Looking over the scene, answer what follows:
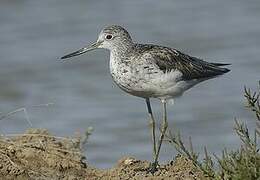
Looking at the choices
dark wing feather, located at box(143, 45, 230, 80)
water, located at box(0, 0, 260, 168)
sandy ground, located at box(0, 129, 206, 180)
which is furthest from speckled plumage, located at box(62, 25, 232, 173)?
water, located at box(0, 0, 260, 168)

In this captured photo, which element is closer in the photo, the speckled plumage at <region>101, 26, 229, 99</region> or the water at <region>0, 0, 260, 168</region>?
the speckled plumage at <region>101, 26, 229, 99</region>

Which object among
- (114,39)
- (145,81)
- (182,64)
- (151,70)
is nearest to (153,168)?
(145,81)

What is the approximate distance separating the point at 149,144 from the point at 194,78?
11.9ft

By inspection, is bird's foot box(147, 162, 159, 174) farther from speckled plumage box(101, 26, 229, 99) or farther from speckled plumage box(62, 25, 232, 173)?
speckled plumage box(101, 26, 229, 99)

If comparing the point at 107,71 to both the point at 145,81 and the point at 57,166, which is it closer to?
the point at 145,81

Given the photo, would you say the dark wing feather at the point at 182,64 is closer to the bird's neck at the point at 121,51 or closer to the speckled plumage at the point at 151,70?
the speckled plumage at the point at 151,70

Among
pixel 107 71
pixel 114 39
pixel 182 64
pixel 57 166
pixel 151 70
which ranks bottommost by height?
pixel 57 166

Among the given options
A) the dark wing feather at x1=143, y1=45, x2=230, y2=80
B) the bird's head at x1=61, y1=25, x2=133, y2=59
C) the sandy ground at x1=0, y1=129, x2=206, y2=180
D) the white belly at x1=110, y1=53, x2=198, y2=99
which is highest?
the bird's head at x1=61, y1=25, x2=133, y2=59

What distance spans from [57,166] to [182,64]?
165 cm

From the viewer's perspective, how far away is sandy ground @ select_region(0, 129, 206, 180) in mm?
8016

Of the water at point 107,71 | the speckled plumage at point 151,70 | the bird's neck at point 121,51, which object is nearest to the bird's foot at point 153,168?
the speckled plumage at point 151,70

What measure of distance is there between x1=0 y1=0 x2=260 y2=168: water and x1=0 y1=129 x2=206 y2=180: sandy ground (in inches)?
84.7

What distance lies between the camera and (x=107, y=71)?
15391 mm

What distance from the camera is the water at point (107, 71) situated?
12898 millimetres
